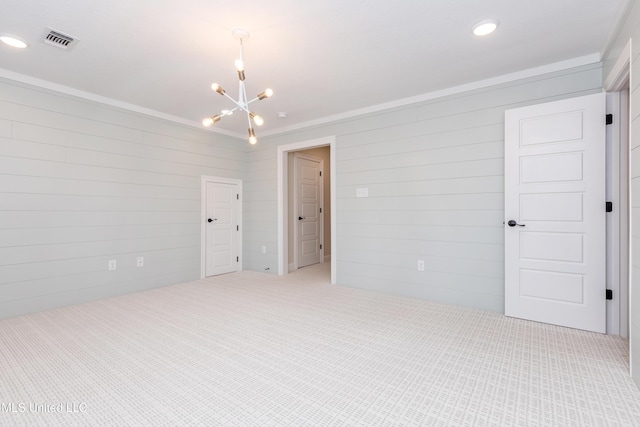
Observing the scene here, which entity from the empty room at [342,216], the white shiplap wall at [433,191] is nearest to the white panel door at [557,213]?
the empty room at [342,216]

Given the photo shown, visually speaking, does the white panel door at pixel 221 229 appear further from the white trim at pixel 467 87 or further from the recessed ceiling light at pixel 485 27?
the recessed ceiling light at pixel 485 27

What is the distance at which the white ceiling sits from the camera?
2.14 m

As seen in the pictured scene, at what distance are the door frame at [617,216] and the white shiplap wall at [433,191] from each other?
33 cm

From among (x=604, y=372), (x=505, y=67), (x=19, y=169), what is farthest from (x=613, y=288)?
(x=19, y=169)

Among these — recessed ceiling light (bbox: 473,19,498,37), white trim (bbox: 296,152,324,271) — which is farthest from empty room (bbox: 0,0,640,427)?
white trim (bbox: 296,152,324,271)

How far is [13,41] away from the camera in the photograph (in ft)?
8.17

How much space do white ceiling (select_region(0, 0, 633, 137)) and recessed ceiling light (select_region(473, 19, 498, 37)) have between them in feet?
0.17

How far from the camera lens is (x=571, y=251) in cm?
275

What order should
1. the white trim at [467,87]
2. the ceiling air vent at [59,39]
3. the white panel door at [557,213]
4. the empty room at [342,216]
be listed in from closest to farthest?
1. the empty room at [342,216]
2. the ceiling air vent at [59,39]
3. the white panel door at [557,213]
4. the white trim at [467,87]

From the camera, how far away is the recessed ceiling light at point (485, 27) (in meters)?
2.29

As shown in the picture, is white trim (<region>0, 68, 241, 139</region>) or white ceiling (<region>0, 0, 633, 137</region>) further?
white trim (<region>0, 68, 241, 139</region>)

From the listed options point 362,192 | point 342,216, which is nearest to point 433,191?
point 362,192

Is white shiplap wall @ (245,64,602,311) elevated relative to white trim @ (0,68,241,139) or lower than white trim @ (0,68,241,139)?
lower

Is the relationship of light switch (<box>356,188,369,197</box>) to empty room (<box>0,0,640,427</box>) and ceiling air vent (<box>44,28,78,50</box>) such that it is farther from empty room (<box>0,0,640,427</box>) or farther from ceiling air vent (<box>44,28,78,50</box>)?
ceiling air vent (<box>44,28,78,50</box>)
